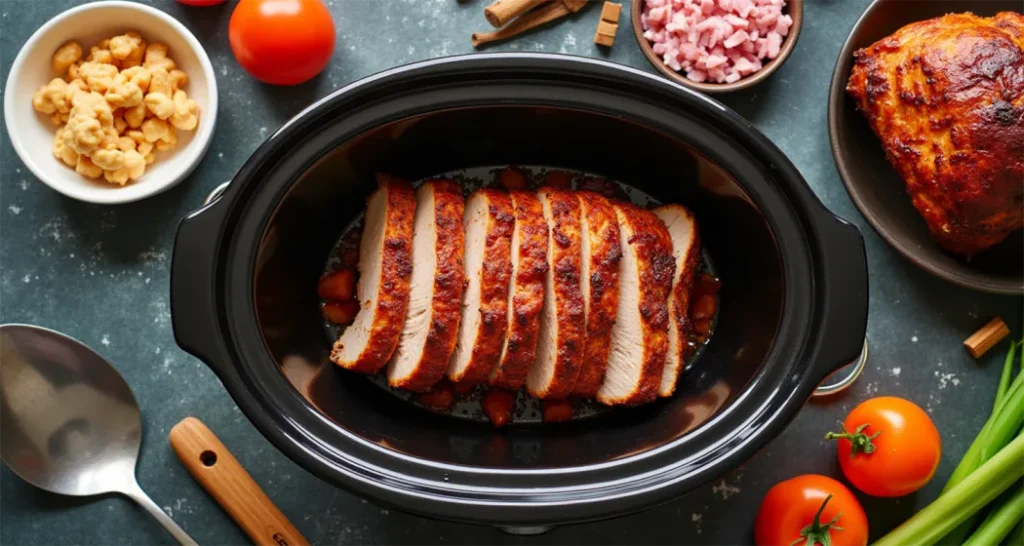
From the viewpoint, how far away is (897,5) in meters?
2.15

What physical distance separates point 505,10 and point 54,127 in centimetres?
114

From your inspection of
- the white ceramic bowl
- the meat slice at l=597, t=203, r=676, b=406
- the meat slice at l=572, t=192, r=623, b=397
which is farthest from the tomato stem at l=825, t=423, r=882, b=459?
the white ceramic bowl

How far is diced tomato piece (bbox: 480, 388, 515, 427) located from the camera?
81.4 inches

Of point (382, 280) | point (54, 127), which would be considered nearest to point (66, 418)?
point (54, 127)

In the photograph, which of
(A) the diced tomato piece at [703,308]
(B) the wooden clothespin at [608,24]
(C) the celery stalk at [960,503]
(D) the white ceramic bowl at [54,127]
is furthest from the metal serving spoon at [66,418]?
(C) the celery stalk at [960,503]

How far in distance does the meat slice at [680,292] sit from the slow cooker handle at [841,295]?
344mm

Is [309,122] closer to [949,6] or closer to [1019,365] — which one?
[949,6]

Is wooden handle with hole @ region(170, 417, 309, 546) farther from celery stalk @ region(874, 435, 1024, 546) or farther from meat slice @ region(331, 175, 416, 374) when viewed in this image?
celery stalk @ region(874, 435, 1024, 546)

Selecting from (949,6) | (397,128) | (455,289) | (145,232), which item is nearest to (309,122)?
(397,128)

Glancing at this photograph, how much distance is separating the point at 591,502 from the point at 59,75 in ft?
5.36

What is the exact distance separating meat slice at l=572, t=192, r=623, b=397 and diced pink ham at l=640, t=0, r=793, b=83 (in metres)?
0.48

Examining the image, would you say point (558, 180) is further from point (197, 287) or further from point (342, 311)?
point (197, 287)

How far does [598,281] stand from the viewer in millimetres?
1912

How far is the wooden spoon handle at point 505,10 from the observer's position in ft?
7.24
